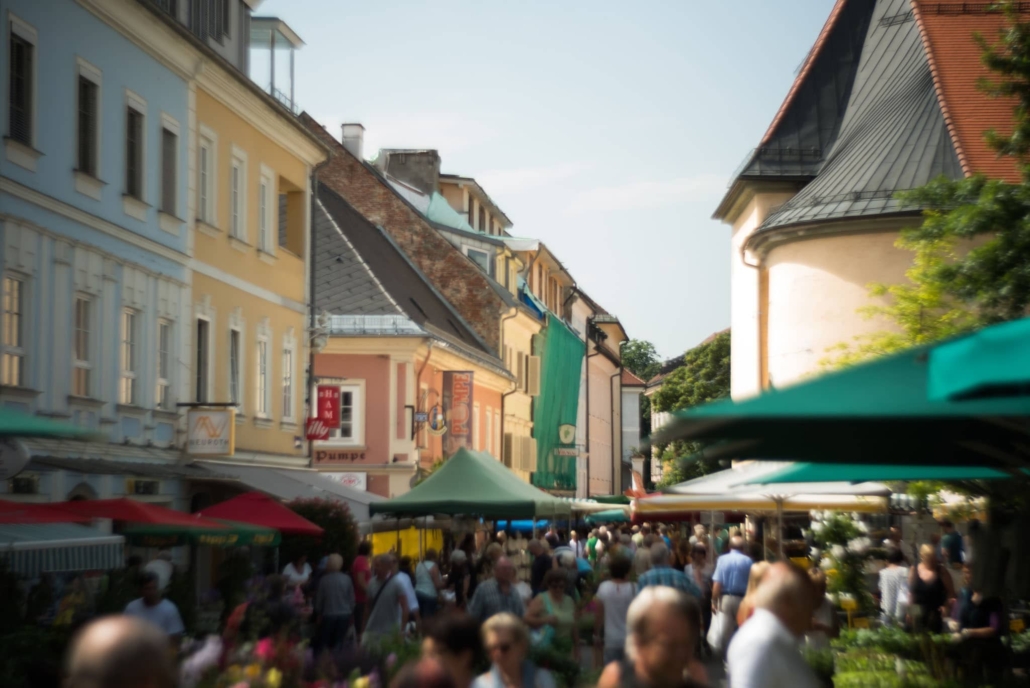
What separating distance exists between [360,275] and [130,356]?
1973 centimetres

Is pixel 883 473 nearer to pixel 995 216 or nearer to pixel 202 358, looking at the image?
pixel 995 216

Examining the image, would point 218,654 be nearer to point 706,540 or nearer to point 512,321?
point 706,540

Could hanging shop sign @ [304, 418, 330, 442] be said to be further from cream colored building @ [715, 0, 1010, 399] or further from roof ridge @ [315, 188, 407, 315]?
cream colored building @ [715, 0, 1010, 399]

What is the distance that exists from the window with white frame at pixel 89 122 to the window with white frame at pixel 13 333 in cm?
252

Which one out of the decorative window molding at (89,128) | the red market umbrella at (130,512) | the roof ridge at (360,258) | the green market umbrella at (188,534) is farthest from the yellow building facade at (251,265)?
the roof ridge at (360,258)

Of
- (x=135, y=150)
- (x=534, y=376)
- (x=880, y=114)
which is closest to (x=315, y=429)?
(x=135, y=150)

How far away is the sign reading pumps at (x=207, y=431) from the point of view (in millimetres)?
25000

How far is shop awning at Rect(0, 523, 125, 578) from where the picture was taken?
1521cm

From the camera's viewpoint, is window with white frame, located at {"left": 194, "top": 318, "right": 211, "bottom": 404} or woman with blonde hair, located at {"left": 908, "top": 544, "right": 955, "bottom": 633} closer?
woman with blonde hair, located at {"left": 908, "top": 544, "right": 955, "bottom": 633}

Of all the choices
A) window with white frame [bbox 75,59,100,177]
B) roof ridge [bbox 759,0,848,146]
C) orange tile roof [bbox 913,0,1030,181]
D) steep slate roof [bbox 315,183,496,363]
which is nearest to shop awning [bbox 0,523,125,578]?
window with white frame [bbox 75,59,100,177]

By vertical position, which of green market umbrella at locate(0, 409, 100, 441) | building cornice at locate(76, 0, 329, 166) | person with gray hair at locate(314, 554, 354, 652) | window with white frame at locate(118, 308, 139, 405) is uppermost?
building cornice at locate(76, 0, 329, 166)

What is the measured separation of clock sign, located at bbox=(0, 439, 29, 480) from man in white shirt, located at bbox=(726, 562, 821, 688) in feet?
34.4

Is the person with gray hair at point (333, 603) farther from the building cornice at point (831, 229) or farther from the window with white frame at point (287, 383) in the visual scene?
the building cornice at point (831, 229)

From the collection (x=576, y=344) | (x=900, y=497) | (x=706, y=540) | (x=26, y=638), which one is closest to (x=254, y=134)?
(x=706, y=540)
